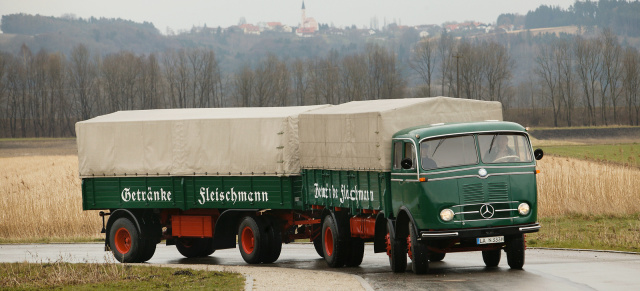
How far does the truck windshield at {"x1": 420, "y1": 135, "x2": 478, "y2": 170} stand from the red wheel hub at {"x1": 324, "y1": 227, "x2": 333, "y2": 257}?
12.5 ft

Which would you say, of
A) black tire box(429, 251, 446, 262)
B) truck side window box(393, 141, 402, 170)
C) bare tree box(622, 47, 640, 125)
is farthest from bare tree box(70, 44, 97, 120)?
truck side window box(393, 141, 402, 170)

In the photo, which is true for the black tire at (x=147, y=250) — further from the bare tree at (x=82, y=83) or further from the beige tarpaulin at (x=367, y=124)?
the bare tree at (x=82, y=83)

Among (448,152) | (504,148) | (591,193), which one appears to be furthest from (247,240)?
(591,193)

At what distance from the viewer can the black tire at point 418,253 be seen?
17.2 m

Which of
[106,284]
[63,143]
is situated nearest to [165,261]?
[106,284]

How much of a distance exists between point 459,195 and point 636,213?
1417 centimetres

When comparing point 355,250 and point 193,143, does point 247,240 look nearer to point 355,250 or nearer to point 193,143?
point 193,143

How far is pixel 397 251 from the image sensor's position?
17750mm

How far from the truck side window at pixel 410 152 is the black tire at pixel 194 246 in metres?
9.09

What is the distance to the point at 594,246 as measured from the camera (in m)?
21.7

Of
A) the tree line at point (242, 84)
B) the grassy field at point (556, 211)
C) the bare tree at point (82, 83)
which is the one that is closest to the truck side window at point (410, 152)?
the grassy field at point (556, 211)

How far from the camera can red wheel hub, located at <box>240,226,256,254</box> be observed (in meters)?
22.5

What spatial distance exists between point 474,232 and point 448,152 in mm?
1514

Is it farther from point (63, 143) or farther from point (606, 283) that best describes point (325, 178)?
point (63, 143)
